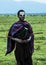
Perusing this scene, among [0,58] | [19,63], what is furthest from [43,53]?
[19,63]

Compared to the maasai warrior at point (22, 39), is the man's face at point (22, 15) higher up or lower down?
higher up

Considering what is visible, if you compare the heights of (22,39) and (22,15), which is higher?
(22,15)

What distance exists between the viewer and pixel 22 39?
8.53 m

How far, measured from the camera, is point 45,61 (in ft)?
40.8

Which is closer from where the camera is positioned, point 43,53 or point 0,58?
point 0,58

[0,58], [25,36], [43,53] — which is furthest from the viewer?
[43,53]

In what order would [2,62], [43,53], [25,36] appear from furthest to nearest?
[43,53]
[2,62]
[25,36]

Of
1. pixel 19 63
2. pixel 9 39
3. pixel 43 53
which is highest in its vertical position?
pixel 9 39

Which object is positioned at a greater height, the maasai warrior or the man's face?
the man's face

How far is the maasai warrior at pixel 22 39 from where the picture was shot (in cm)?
855

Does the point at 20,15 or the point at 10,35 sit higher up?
the point at 20,15

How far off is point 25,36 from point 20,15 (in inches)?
21.6

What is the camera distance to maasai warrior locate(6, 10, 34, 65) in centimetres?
855

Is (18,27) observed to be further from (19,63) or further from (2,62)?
(2,62)
